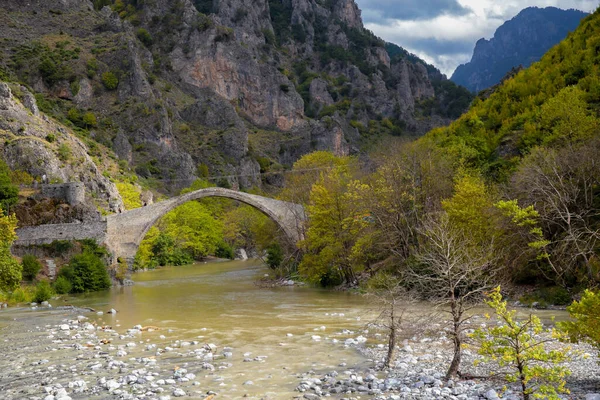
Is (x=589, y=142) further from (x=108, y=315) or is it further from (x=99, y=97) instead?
(x=99, y=97)

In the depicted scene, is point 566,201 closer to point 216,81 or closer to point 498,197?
point 498,197

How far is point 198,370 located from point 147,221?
1038 inches

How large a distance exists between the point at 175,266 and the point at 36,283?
2538cm

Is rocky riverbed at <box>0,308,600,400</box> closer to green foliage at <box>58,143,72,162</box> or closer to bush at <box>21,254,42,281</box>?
bush at <box>21,254,42,281</box>

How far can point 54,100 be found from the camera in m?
69.9

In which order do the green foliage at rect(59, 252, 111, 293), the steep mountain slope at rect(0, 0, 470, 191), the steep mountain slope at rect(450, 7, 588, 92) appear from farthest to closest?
the steep mountain slope at rect(450, 7, 588, 92)
the steep mountain slope at rect(0, 0, 470, 191)
the green foliage at rect(59, 252, 111, 293)

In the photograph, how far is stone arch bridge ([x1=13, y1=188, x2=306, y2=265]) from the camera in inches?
1065

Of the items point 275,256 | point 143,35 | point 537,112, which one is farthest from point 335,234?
point 143,35

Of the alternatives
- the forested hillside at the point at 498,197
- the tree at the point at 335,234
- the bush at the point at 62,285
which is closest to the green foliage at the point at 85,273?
the bush at the point at 62,285

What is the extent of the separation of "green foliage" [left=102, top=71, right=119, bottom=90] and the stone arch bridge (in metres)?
40.0

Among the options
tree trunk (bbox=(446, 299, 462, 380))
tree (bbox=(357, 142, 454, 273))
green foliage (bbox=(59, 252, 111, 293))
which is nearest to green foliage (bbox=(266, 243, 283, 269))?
green foliage (bbox=(59, 252, 111, 293))

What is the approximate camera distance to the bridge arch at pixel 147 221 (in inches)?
1223

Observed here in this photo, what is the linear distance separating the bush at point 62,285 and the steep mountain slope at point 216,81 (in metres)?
41.4

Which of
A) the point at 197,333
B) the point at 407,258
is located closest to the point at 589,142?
the point at 407,258
